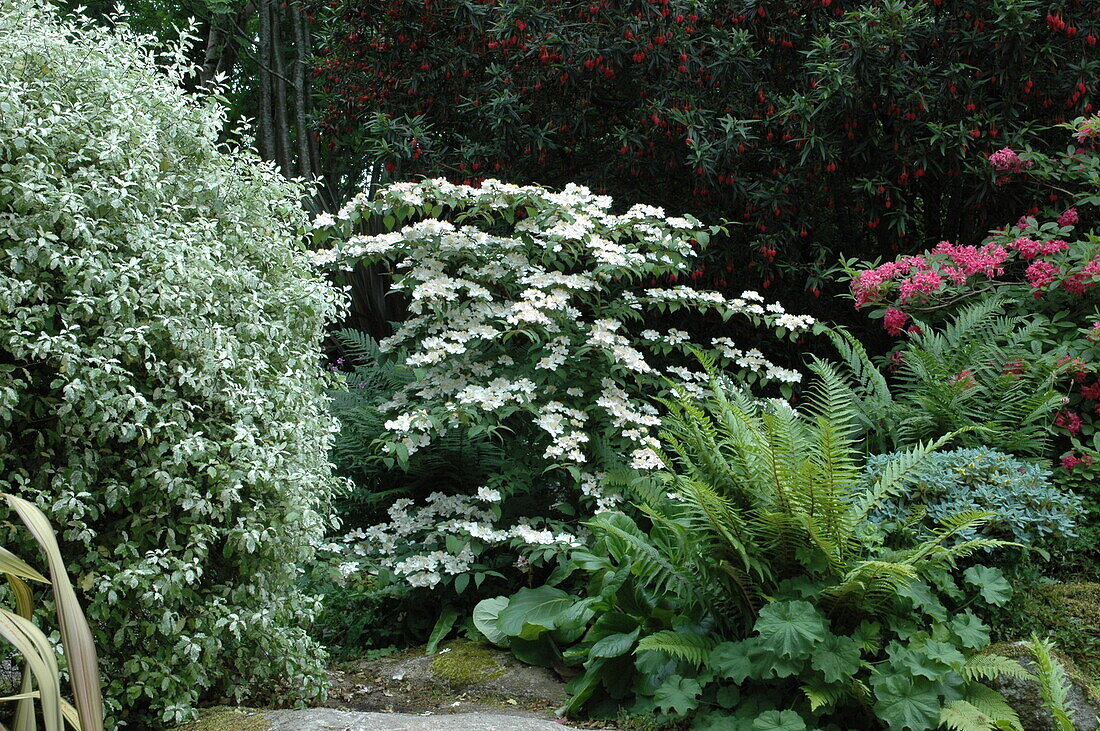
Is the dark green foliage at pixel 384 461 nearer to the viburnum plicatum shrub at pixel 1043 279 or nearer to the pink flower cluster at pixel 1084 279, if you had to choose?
the viburnum plicatum shrub at pixel 1043 279

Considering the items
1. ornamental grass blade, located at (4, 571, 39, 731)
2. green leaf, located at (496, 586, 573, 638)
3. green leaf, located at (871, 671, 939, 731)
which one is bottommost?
green leaf, located at (871, 671, 939, 731)

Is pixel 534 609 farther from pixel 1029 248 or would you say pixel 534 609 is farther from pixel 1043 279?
pixel 1029 248

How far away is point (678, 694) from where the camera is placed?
2.63m

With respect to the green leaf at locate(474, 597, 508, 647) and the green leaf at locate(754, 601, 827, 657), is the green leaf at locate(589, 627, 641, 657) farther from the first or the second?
the green leaf at locate(474, 597, 508, 647)

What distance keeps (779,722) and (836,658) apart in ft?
0.81

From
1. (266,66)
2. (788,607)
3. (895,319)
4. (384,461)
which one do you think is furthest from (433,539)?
(266,66)

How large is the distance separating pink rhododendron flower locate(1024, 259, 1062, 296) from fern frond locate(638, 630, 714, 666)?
2.61 meters

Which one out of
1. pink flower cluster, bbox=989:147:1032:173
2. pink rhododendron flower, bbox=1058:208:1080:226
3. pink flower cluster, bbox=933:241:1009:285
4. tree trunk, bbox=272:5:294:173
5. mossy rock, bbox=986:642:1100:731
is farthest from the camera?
tree trunk, bbox=272:5:294:173

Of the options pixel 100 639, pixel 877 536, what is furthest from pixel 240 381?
pixel 877 536

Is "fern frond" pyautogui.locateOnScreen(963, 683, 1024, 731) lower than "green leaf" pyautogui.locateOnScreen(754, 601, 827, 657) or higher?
lower

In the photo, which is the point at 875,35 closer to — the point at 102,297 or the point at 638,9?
the point at 638,9

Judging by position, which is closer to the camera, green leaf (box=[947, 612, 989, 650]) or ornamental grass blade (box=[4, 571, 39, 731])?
ornamental grass blade (box=[4, 571, 39, 731])

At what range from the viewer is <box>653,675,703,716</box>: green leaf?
102 inches

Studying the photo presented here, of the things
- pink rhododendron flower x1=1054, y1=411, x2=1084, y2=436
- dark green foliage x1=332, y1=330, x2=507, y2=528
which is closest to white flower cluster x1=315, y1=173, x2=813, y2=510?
dark green foliage x1=332, y1=330, x2=507, y2=528
